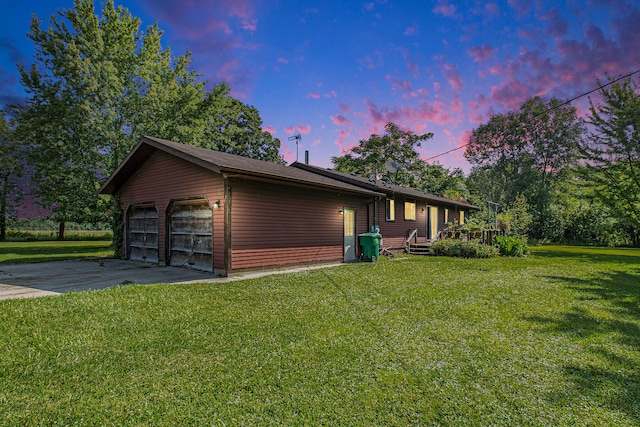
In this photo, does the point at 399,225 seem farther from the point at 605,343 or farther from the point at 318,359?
the point at 318,359

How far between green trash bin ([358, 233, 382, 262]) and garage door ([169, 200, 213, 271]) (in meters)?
5.64

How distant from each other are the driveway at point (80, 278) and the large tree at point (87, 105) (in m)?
9.53

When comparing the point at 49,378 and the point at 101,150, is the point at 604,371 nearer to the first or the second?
the point at 49,378

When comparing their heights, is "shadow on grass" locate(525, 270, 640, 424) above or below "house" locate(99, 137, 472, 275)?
below

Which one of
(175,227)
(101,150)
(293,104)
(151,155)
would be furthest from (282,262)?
(101,150)

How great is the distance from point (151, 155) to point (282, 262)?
6.00m

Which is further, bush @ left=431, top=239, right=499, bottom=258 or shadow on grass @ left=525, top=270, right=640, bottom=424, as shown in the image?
bush @ left=431, top=239, right=499, bottom=258

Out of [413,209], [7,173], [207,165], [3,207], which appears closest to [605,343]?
[207,165]

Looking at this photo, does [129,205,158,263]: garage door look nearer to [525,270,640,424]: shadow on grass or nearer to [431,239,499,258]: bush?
[525,270,640,424]: shadow on grass

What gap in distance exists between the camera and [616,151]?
13906 millimetres

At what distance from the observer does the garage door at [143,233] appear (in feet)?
35.3

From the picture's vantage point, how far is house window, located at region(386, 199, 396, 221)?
14.9m

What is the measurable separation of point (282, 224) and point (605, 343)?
24.2ft

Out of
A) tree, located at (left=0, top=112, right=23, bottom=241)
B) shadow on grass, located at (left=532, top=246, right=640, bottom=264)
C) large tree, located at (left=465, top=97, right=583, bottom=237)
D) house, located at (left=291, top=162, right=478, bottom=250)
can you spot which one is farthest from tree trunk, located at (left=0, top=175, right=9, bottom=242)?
large tree, located at (left=465, top=97, right=583, bottom=237)
